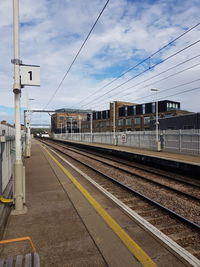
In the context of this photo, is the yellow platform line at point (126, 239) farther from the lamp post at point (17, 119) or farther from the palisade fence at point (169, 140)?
the palisade fence at point (169, 140)

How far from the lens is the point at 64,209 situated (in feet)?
17.1

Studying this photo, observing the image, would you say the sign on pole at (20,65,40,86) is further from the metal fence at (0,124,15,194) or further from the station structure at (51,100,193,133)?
the station structure at (51,100,193,133)

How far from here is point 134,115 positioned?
68.1 m

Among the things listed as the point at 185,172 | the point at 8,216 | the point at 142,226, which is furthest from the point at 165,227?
the point at 185,172

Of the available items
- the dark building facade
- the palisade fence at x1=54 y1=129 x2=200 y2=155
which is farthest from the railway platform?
the dark building facade

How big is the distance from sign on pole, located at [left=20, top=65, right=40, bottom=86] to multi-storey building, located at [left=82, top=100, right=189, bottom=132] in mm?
45762

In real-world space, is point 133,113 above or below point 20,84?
above

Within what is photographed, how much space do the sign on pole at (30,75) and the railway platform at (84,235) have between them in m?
3.27

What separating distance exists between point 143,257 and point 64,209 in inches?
102

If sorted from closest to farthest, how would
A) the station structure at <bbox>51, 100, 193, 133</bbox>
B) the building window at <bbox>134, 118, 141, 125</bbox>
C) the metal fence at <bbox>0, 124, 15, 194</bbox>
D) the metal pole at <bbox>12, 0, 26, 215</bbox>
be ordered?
the metal pole at <bbox>12, 0, 26, 215</bbox>
the metal fence at <bbox>0, 124, 15, 194</bbox>
the station structure at <bbox>51, 100, 193, 133</bbox>
the building window at <bbox>134, 118, 141, 125</bbox>

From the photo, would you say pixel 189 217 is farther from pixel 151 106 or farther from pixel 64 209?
pixel 151 106

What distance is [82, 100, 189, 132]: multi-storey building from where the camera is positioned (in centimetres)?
5859

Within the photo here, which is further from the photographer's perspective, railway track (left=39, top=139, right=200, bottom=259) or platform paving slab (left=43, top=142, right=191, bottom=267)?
railway track (left=39, top=139, right=200, bottom=259)

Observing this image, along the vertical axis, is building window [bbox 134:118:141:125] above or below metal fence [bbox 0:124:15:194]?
above
